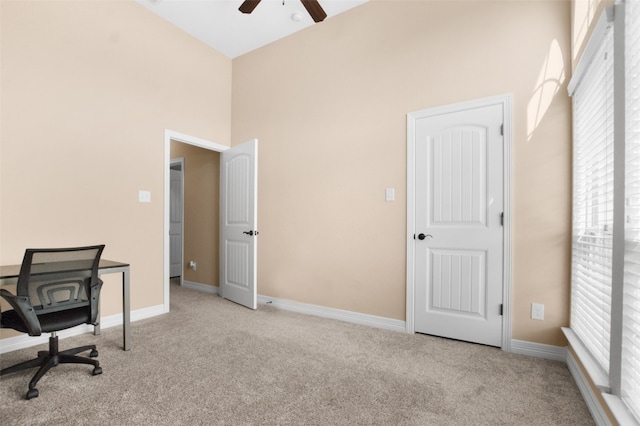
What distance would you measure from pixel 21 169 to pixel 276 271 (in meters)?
2.55

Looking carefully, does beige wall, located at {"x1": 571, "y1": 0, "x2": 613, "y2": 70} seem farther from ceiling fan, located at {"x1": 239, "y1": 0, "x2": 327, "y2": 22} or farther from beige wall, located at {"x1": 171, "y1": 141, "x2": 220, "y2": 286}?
beige wall, located at {"x1": 171, "y1": 141, "x2": 220, "y2": 286}

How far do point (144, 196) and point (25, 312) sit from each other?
176 cm

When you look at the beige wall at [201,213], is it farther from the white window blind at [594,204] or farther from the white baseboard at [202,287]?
the white window blind at [594,204]

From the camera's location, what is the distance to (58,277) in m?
2.03

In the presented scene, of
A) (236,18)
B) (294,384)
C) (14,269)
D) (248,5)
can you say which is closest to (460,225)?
(294,384)

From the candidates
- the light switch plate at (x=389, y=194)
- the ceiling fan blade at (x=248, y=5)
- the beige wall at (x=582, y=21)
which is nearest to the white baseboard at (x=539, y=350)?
the light switch plate at (x=389, y=194)

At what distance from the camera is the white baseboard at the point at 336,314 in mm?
3051

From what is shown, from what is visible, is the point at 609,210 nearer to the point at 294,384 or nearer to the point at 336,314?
the point at 294,384

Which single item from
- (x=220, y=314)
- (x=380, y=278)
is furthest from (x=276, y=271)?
(x=380, y=278)

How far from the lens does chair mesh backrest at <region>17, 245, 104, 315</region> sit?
189 cm

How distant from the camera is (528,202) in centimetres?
247

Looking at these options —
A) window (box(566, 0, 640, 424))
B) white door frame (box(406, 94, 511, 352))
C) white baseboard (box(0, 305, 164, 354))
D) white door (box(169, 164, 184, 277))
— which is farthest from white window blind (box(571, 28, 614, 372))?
white door (box(169, 164, 184, 277))

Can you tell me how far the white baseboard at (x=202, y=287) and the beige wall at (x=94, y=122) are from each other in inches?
40.6

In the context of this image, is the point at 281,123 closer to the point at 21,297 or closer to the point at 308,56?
the point at 308,56
